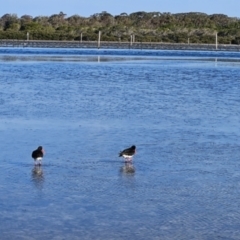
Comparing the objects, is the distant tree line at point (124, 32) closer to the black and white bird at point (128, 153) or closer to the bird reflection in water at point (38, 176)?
the black and white bird at point (128, 153)

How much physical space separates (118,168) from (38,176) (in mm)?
1410

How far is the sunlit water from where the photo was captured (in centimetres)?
836

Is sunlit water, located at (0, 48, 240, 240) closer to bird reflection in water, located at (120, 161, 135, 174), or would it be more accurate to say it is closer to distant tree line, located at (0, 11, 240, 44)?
bird reflection in water, located at (120, 161, 135, 174)

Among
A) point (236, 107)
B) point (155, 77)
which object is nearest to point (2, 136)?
point (236, 107)

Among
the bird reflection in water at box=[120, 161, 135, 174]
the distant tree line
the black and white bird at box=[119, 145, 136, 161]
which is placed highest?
the distant tree line

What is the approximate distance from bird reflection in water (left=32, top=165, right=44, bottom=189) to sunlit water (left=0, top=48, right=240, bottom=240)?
0.05ft

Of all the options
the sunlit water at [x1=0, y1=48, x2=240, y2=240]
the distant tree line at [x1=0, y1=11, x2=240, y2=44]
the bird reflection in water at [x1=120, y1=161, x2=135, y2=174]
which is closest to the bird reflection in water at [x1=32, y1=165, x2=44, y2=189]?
the sunlit water at [x1=0, y1=48, x2=240, y2=240]

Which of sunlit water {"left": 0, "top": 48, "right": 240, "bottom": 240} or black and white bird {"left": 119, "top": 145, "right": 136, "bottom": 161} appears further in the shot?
black and white bird {"left": 119, "top": 145, "right": 136, "bottom": 161}

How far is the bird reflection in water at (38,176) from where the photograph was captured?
10148 millimetres

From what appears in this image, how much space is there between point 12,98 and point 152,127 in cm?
648

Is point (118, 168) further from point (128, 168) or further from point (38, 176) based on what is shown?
point (38, 176)

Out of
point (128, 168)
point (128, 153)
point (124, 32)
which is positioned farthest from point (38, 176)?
point (124, 32)

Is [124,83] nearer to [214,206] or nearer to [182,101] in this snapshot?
[182,101]

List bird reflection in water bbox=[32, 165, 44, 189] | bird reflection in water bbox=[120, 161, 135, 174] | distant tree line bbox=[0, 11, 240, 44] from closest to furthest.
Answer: bird reflection in water bbox=[32, 165, 44, 189] → bird reflection in water bbox=[120, 161, 135, 174] → distant tree line bbox=[0, 11, 240, 44]
